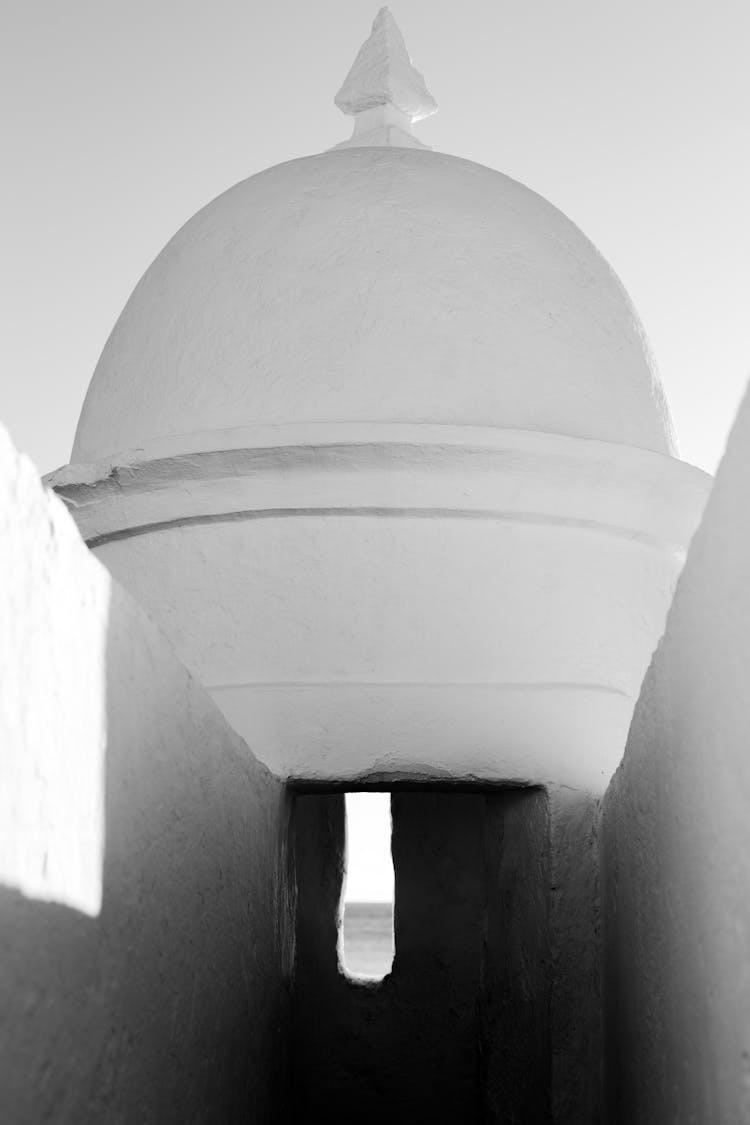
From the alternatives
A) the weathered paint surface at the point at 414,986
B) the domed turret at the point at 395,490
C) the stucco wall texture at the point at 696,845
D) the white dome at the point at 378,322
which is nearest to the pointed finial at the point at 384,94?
the white dome at the point at 378,322

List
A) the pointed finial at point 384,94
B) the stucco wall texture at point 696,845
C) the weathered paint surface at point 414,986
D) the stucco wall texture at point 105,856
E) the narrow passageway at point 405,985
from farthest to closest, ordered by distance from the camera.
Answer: the narrow passageway at point 405,985
the pointed finial at point 384,94
the weathered paint surface at point 414,986
the stucco wall texture at point 696,845
the stucco wall texture at point 105,856

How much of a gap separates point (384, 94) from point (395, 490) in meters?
2.43

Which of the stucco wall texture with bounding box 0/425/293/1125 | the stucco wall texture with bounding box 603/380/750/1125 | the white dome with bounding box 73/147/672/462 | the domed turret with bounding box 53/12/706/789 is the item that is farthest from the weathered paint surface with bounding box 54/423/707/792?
the stucco wall texture with bounding box 603/380/750/1125

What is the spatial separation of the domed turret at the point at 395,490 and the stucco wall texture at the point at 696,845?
121cm

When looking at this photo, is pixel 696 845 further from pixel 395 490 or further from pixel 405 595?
pixel 395 490

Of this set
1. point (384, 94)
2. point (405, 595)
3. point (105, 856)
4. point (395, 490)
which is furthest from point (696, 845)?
point (384, 94)

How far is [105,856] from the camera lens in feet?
7.25


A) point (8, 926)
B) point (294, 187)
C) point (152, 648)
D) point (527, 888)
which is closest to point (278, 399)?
point (294, 187)

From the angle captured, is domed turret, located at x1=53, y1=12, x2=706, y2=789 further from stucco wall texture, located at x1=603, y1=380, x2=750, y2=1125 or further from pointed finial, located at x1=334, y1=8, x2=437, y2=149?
stucco wall texture, located at x1=603, y1=380, x2=750, y2=1125

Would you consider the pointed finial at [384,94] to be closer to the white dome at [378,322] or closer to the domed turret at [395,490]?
the white dome at [378,322]

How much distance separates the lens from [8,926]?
1743 millimetres

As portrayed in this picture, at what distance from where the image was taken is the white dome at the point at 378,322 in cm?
469

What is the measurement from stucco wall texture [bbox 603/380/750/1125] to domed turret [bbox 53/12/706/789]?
1208 mm

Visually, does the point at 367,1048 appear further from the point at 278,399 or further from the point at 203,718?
the point at 203,718
